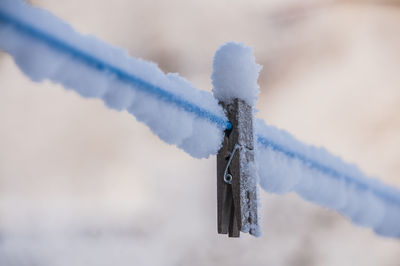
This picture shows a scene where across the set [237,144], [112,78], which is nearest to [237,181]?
[237,144]

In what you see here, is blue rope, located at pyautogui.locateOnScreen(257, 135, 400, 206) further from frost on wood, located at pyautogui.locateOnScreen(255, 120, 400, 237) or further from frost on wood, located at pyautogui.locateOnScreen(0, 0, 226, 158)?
frost on wood, located at pyautogui.locateOnScreen(0, 0, 226, 158)

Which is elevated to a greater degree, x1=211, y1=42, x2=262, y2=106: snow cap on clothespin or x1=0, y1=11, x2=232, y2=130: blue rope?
x1=211, y1=42, x2=262, y2=106: snow cap on clothespin

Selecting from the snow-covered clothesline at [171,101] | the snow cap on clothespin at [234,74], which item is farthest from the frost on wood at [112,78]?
the snow cap on clothespin at [234,74]

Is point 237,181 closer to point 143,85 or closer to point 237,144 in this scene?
point 237,144

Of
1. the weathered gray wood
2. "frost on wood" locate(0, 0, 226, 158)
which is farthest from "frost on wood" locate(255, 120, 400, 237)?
"frost on wood" locate(0, 0, 226, 158)

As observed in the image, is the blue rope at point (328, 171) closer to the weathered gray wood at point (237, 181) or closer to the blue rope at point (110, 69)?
the weathered gray wood at point (237, 181)

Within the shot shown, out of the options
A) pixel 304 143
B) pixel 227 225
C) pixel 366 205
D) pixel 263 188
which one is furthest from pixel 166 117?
pixel 366 205
